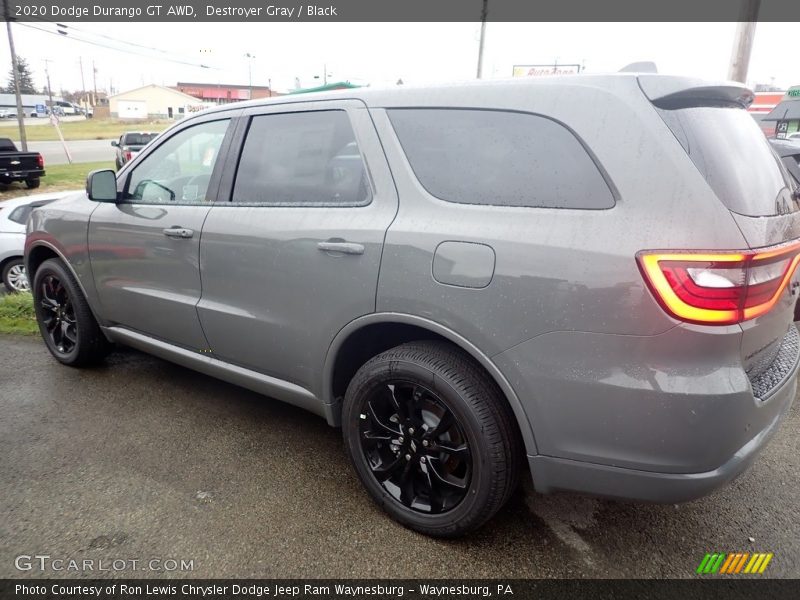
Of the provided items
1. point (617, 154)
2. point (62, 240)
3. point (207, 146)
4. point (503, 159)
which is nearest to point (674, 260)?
point (617, 154)

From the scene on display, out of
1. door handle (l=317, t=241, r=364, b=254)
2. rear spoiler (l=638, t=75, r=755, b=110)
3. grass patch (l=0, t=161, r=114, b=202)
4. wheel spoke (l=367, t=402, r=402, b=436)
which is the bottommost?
grass patch (l=0, t=161, r=114, b=202)

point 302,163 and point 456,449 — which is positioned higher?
point 302,163

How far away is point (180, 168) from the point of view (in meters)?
3.38

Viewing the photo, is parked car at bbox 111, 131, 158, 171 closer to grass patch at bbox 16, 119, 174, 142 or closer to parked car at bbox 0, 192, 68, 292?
parked car at bbox 0, 192, 68, 292

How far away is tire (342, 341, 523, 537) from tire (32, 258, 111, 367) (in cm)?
242

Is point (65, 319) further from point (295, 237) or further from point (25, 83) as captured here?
point (25, 83)

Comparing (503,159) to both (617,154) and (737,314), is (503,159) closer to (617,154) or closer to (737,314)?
(617,154)

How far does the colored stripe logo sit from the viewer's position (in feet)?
7.16

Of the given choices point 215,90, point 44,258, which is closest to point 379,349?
point 44,258

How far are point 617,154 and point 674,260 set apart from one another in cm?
40

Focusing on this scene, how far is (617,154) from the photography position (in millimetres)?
1823

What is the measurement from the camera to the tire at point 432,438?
208 centimetres

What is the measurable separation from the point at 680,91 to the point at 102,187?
3.18 m

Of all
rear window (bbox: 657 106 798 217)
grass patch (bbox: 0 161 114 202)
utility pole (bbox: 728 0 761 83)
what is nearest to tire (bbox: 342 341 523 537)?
rear window (bbox: 657 106 798 217)
